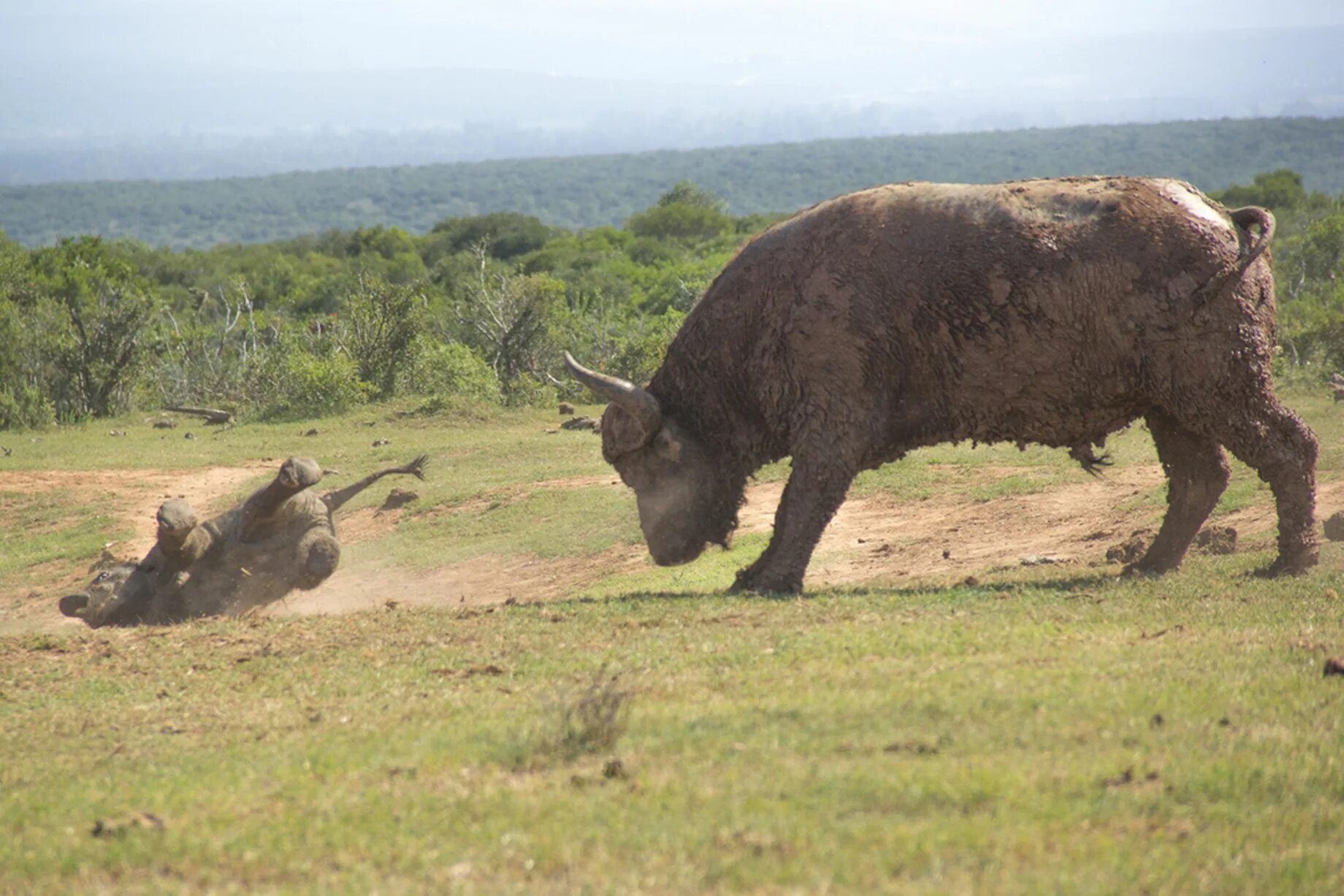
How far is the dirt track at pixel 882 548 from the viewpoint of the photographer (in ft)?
39.4

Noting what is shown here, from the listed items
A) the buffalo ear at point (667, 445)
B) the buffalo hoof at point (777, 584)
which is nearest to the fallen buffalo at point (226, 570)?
the buffalo ear at point (667, 445)

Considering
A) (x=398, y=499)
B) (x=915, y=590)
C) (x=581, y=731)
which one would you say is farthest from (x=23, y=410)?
(x=581, y=731)

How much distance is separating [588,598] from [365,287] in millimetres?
20435

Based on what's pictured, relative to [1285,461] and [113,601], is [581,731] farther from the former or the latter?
[113,601]

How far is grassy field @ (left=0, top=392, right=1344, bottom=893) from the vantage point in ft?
14.5

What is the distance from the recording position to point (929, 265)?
9.38 m

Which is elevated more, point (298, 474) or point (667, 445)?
point (667, 445)

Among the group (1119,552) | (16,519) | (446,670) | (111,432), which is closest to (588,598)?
(446,670)

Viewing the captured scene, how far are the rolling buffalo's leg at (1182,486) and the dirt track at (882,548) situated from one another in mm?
1119

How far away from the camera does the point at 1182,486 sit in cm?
1005

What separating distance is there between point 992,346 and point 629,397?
2456 millimetres

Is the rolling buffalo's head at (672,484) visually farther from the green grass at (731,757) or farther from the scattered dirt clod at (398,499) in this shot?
the scattered dirt clod at (398,499)

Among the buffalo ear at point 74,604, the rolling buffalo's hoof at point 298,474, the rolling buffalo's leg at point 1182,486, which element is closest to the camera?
the rolling buffalo's leg at point 1182,486

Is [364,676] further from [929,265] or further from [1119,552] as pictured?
[1119,552]
